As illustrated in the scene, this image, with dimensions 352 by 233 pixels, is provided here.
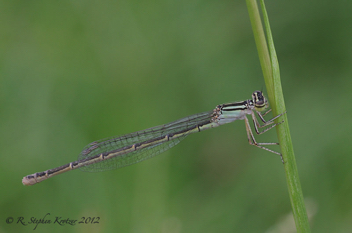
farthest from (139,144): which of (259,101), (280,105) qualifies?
(280,105)

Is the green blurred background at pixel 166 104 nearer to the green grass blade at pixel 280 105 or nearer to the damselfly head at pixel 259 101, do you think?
the damselfly head at pixel 259 101

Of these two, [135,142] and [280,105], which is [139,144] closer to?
[135,142]

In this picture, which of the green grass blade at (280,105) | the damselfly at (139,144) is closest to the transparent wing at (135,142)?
the damselfly at (139,144)

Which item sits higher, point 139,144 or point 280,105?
point 139,144

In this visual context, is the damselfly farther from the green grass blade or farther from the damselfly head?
the green grass blade

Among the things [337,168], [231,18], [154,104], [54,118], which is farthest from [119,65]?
[337,168]

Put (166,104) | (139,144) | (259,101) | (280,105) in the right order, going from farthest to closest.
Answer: (166,104)
(139,144)
(259,101)
(280,105)
